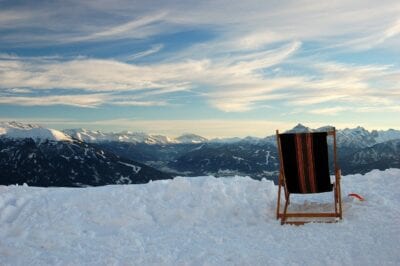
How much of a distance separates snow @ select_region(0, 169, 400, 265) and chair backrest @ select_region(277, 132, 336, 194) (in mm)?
934

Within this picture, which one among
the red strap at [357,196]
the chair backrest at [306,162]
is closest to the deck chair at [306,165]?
the chair backrest at [306,162]

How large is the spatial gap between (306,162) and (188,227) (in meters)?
2.93

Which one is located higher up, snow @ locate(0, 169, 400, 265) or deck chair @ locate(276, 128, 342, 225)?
deck chair @ locate(276, 128, 342, 225)

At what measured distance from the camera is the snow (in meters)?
7.70

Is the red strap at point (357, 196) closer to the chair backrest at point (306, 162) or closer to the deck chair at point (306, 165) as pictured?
the deck chair at point (306, 165)

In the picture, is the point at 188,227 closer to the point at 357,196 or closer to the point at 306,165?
the point at 306,165

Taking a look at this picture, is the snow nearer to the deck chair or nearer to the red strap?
the red strap

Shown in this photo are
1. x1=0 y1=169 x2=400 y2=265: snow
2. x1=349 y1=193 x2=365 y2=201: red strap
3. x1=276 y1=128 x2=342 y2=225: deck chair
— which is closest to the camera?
x1=0 y1=169 x2=400 y2=265: snow

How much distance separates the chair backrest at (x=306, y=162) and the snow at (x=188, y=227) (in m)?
0.93

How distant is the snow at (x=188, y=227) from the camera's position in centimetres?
770

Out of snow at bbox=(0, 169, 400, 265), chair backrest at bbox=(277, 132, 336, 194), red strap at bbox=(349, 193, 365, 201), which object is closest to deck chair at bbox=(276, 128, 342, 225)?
chair backrest at bbox=(277, 132, 336, 194)

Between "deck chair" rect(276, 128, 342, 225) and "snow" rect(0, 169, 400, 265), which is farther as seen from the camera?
"deck chair" rect(276, 128, 342, 225)

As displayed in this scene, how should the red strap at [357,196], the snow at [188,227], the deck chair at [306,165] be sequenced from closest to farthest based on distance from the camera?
the snow at [188,227] → the deck chair at [306,165] → the red strap at [357,196]

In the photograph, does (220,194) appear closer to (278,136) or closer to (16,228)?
(278,136)
